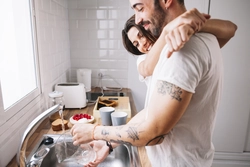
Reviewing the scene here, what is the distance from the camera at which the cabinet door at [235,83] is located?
1.74m

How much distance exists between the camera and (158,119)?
0.54 metres

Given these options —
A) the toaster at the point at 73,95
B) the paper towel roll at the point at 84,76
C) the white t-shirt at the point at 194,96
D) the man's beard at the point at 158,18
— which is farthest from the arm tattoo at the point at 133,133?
the paper towel roll at the point at 84,76

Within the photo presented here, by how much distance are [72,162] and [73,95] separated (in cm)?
58

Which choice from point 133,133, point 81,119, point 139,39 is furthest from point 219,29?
point 81,119

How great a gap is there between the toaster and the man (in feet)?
2.63

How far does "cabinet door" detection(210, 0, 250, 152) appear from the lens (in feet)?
5.72

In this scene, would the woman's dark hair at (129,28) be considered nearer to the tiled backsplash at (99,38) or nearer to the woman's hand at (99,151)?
the woman's hand at (99,151)

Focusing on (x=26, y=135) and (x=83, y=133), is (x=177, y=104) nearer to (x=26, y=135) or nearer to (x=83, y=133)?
(x=83, y=133)

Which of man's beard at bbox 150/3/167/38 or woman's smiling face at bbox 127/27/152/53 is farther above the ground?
man's beard at bbox 150/3/167/38

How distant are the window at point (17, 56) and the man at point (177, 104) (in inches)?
19.3

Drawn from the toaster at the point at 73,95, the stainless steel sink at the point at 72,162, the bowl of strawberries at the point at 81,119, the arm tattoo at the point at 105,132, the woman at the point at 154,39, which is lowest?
the stainless steel sink at the point at 72,162

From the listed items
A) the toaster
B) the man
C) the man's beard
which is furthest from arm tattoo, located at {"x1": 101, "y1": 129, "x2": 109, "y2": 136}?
the toaster

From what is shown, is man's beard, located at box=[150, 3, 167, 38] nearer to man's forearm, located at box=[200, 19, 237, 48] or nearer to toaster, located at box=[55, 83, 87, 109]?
man's forearm, located at box=[200, 19, 237, 48]

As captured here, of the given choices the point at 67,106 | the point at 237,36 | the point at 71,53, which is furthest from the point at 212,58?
the point at 71,53
